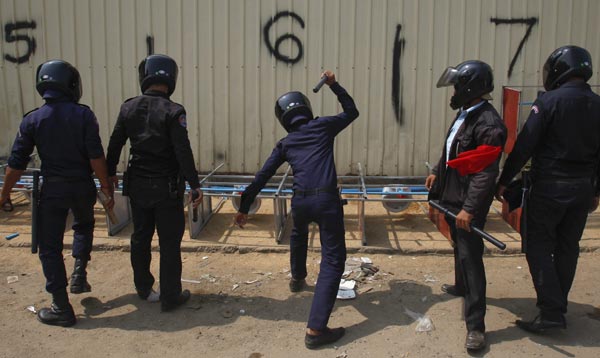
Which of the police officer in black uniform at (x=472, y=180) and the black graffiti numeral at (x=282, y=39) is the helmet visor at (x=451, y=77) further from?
the black graffiti numeral at (x=282, y=39)

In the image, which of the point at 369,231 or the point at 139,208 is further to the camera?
the point at 369,231

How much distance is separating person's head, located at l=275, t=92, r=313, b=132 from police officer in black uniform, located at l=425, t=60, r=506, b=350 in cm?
105

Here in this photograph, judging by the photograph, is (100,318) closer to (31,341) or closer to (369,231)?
(31,341)

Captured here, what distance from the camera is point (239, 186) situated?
6.26 metres

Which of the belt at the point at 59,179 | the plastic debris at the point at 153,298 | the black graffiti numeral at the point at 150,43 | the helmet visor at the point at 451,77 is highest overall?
the black graffiti numeral at the point at 150,43

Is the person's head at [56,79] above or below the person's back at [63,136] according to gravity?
above

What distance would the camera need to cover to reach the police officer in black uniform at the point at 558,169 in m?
3.41

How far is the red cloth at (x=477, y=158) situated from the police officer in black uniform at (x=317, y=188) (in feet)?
2.96

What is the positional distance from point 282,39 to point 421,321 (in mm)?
4046

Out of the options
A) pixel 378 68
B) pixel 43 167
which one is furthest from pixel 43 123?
pixel 378 68

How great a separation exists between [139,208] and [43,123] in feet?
3.08

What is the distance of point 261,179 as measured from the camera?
381cm

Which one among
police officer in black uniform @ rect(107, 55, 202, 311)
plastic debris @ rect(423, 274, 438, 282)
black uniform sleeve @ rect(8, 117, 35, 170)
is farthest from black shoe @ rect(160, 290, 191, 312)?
plastic debris @ rect(423, 274, 438, 282)

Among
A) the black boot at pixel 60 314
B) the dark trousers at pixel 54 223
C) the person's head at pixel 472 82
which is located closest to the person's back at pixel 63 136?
the dark trousers at pixel 54 223
